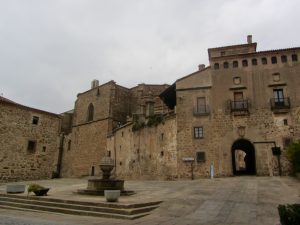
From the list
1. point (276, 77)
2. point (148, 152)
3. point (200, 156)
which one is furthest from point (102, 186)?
point (276, 77)

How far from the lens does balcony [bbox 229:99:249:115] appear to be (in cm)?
2178

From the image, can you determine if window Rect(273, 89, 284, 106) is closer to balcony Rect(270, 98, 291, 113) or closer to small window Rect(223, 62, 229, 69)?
balcony Rect(270, 98, 291, 113)

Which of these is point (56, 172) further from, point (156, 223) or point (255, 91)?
point (156, 223)

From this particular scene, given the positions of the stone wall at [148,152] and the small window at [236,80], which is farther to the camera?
the stone wall at [148,152]

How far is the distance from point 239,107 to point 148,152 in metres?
8.97

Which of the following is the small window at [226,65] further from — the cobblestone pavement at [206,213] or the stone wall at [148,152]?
the cobblestone pavement at [206,213]

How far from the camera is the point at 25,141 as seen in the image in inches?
950

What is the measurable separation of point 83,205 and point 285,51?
20128 mm

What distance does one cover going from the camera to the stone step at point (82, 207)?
28.4 ft

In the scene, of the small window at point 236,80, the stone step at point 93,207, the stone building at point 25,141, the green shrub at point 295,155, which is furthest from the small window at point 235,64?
the stone building at point 25,141

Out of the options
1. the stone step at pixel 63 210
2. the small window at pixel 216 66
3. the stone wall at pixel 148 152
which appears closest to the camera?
the stone step at pixel 63 210

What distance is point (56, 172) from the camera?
35.2 meters

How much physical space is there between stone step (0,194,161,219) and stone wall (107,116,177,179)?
12.9m

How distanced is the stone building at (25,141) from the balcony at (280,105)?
799 inches
